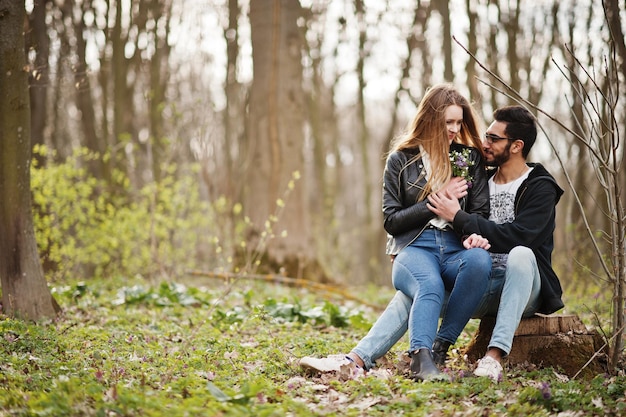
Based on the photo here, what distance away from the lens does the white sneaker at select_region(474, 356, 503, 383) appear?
12.4 ft

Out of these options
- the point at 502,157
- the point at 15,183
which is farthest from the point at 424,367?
the point at 15,183

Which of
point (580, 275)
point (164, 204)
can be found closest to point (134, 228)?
point (164, 204)

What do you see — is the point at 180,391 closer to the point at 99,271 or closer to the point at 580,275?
the point at 580,275

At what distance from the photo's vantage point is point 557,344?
4.14 metres

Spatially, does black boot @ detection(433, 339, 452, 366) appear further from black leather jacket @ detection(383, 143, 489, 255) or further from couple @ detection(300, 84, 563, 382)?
black leather jacket @ detection(383, 143, 489, 255)

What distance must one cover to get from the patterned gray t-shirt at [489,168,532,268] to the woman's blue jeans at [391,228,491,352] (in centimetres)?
26

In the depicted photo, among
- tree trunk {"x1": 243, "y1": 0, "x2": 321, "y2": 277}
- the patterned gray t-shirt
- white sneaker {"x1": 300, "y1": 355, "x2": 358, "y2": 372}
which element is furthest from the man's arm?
tree trunk {"x1": 243, "y1": 0, "x2": 321, "y2": 277}

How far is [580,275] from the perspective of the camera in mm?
8797

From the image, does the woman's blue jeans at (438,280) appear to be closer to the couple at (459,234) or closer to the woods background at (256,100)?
the couple at (459,234)

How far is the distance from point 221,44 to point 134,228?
22.5 feet

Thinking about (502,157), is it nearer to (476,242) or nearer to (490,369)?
(476,242)

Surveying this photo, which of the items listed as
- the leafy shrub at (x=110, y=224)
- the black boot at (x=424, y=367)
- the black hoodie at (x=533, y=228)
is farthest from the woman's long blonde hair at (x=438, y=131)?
the leafy shrub at (x=110, y=224)

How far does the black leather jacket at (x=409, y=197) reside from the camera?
4.33 meters

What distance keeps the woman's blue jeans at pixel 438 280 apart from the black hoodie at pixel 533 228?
0.16 metres
